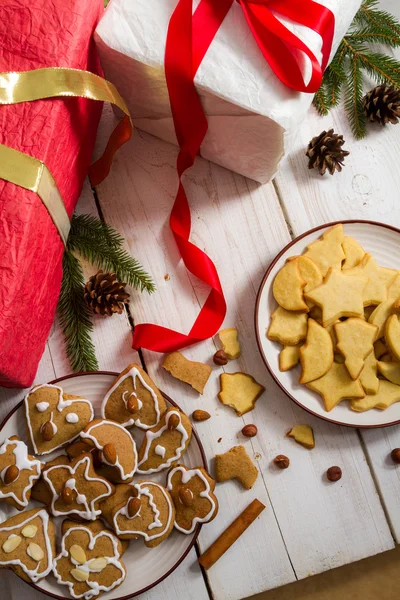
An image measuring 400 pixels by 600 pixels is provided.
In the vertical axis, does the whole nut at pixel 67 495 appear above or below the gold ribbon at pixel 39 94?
below

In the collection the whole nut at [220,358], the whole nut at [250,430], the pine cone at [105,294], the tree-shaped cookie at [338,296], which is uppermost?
the pine cone at [105,294]

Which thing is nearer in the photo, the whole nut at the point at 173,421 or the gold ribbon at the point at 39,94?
the gold ribbon at the point at 39,94

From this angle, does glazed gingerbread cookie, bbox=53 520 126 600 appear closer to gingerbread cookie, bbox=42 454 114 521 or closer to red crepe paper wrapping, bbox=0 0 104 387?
gingerbread cookie, bbox=42 454 114 521

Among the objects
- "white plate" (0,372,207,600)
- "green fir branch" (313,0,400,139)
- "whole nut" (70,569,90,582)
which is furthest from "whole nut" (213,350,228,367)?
"green fir branch" (313,0,400,139)

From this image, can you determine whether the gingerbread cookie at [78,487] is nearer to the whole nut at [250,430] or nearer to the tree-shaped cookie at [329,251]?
the whole nut at [250,430]

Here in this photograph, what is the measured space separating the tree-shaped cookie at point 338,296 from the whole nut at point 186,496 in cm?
43

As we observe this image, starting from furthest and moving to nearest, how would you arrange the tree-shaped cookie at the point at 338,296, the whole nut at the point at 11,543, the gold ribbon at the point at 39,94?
1. the tree-shaped cookie at the point at 338,296
2. the whole nut at the point at 11,543
3. the gold ribbon at the point at 39,94

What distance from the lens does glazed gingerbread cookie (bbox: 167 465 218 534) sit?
114 cm

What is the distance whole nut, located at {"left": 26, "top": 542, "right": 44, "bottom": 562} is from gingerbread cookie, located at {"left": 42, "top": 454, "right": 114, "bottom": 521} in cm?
7

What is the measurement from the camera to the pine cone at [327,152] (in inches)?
50.9

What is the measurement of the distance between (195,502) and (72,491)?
0.24 m

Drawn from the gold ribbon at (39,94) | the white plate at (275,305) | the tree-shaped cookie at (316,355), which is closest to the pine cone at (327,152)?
the white plate at (275,305)

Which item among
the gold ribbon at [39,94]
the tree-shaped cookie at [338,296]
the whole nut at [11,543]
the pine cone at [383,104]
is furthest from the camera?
the pine cone at [383,104]

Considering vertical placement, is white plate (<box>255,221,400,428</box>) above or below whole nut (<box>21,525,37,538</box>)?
above
